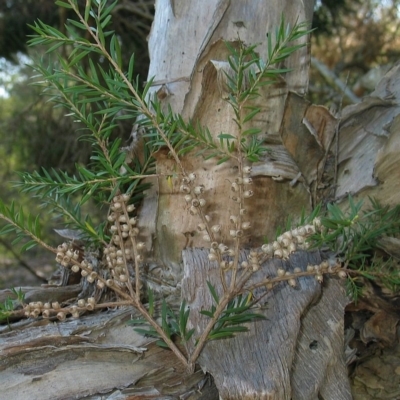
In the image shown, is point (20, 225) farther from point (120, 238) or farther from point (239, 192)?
point (239, 192)

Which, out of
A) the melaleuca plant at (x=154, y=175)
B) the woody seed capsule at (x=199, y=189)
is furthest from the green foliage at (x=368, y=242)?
the woody seed capsule at (x=199, y=189)

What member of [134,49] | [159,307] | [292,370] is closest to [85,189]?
[159,307]

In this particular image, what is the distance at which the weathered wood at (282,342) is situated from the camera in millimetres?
435

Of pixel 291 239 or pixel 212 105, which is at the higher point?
pixel 212 105

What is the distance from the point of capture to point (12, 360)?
474 mm

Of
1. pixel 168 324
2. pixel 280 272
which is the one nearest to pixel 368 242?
pixel 280 272

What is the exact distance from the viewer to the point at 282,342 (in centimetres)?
47

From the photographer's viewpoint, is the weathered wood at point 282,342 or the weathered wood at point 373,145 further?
the weathered wood at point 373,145

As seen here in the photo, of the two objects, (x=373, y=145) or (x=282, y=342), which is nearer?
(x=282, y=342)

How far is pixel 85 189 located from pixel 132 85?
112mm

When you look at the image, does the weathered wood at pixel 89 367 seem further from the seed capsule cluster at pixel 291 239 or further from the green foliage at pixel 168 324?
the seed capsule cluster at pixel 291 239

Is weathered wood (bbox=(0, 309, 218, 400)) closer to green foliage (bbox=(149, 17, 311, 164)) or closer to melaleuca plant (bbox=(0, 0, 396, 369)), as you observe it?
melaleuca plant (bbox=(0, 0, 396, 369))

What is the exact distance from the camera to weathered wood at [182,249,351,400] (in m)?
0.44

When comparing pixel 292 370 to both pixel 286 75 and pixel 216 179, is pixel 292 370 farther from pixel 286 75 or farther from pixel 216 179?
pixel 286 75
